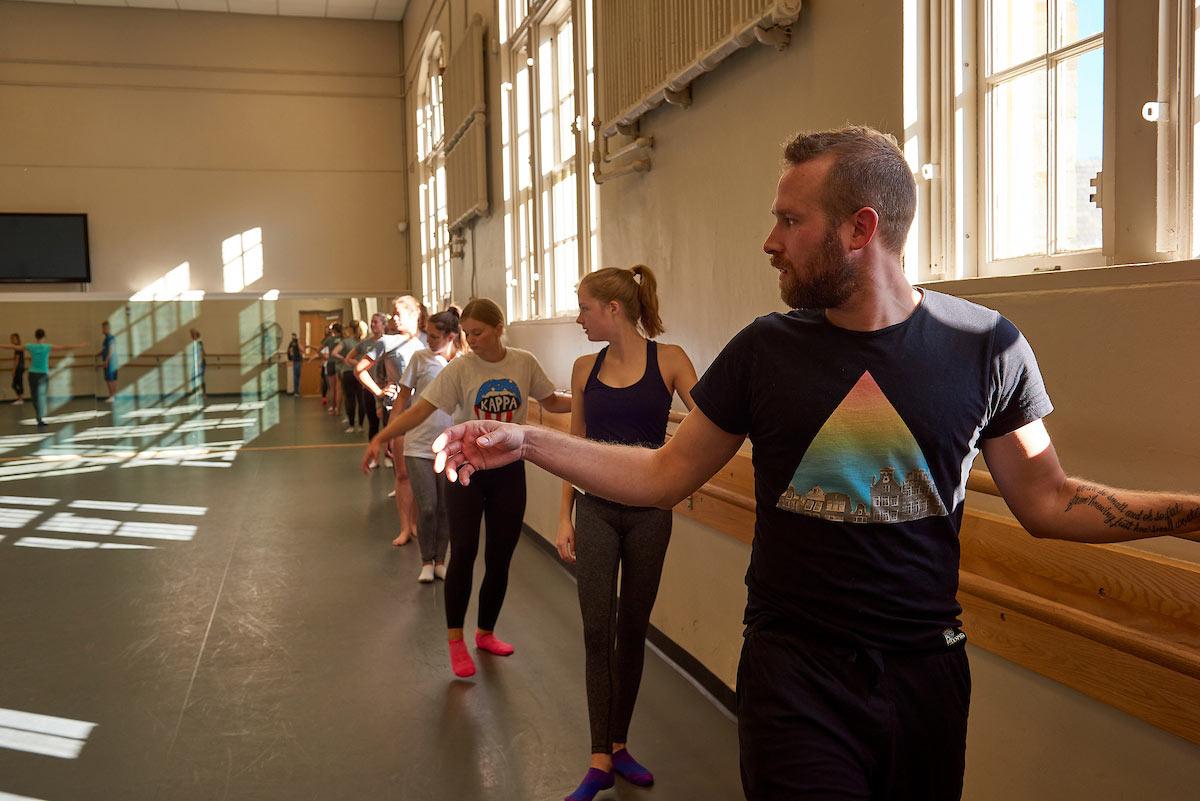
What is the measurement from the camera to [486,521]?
4.00 meters

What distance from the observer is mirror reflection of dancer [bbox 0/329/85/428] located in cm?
1405

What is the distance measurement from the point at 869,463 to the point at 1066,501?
0.36 metres

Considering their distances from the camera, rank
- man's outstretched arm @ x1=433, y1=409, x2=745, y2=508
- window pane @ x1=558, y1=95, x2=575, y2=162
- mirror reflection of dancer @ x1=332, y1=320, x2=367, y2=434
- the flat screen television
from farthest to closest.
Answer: the flat screen television → mirror reflection of dancer @ x1=332, y1=320, x2=367, y2=434 → window pane @ x1=558, y1=95, x2=575, y2=162 → man's outstretched arm @ x1=433, y1=409, x2=745, y2=508

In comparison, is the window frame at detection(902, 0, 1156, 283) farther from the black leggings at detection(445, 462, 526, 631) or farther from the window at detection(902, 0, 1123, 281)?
the black leggings at detection(445, 462, 526, 631)

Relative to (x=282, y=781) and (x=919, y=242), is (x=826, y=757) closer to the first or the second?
(x=919, y=242)

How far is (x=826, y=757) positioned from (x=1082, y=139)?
1.60 m

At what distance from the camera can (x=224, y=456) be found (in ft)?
41.6

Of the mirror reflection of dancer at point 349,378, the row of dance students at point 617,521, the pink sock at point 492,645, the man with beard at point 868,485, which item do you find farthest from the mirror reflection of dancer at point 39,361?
the man with beard at point 868,485

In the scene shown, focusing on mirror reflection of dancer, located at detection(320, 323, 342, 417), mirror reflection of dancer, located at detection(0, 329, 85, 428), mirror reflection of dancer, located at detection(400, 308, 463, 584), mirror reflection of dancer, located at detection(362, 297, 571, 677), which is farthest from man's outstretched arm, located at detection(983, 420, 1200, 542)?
mirror reflection of dancer, located at detection(0, 329, 85, 428)

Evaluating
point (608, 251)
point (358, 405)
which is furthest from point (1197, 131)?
point (358, 405)

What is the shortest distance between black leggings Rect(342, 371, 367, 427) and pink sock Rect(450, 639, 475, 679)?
800 centimetres

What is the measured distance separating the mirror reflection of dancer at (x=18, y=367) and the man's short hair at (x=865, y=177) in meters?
15.2

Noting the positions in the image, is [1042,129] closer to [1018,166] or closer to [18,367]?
[1018,166]

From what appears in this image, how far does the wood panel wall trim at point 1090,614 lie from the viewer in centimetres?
186
